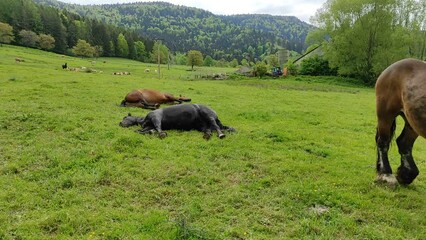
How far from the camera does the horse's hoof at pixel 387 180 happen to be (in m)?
5.98

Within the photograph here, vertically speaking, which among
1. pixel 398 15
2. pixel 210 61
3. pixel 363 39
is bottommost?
pixel 210 61

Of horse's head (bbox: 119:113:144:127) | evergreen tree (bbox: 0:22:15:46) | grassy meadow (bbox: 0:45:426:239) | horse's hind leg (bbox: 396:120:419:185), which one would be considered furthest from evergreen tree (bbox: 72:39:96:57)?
horse's hind leg (bbox: 396:120:419:185)

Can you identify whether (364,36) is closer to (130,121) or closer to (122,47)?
(130,121)

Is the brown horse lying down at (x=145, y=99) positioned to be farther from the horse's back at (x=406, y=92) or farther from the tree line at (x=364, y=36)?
the tree line at (x=364, y=36)

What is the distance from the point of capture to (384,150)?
20.7ft

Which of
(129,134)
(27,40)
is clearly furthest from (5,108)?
(27,40)

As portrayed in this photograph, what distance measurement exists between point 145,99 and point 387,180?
9913 mm

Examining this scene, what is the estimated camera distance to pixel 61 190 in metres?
5.54

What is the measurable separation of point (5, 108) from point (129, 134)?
18.0 ft

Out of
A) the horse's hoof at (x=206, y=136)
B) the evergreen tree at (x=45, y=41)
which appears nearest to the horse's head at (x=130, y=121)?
the horse's hoof at (x=206, y=136)

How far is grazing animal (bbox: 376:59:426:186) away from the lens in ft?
17.4

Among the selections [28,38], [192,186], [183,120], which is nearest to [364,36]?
[183,120]

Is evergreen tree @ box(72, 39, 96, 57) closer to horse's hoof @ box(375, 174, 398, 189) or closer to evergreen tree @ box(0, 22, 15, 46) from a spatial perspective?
evergreen tree @ box(0, 22, 15, 46)

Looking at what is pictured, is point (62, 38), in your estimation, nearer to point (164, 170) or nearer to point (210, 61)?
point (210, 61)
